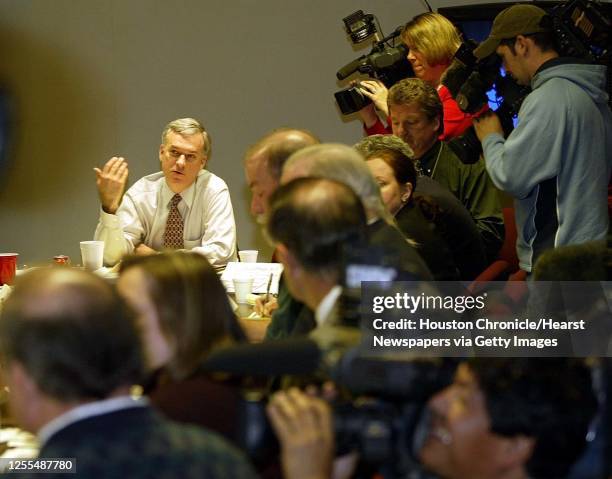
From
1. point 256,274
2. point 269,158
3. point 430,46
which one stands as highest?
point 430,46

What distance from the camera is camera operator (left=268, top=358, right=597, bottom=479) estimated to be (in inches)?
59.5

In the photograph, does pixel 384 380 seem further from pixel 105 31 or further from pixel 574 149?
pixel 105 31

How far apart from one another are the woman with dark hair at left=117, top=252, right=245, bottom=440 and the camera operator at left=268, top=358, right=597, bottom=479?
0.10 metres

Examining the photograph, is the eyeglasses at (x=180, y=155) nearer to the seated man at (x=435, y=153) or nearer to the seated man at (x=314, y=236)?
the seated man at (x=435, y=153)

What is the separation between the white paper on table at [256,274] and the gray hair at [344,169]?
1.06 metres

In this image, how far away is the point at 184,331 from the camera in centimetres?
166

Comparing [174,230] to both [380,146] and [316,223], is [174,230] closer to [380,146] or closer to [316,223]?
Result: [380,146]

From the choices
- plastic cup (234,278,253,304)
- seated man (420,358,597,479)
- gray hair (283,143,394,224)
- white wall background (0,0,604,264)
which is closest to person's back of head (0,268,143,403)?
seated man (420,358,597,479)

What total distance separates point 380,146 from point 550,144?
21.0 inches

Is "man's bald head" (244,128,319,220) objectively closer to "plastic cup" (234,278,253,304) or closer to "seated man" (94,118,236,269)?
"plastic cup" (234,278,253,304)

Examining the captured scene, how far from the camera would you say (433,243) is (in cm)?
271

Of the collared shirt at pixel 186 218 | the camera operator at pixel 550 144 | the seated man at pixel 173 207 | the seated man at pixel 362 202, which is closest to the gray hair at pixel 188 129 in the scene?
the seated man at pixel 173 207

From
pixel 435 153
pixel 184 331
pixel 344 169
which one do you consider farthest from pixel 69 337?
pixel 435 153

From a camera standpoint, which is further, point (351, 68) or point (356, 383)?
point (351, 68)
